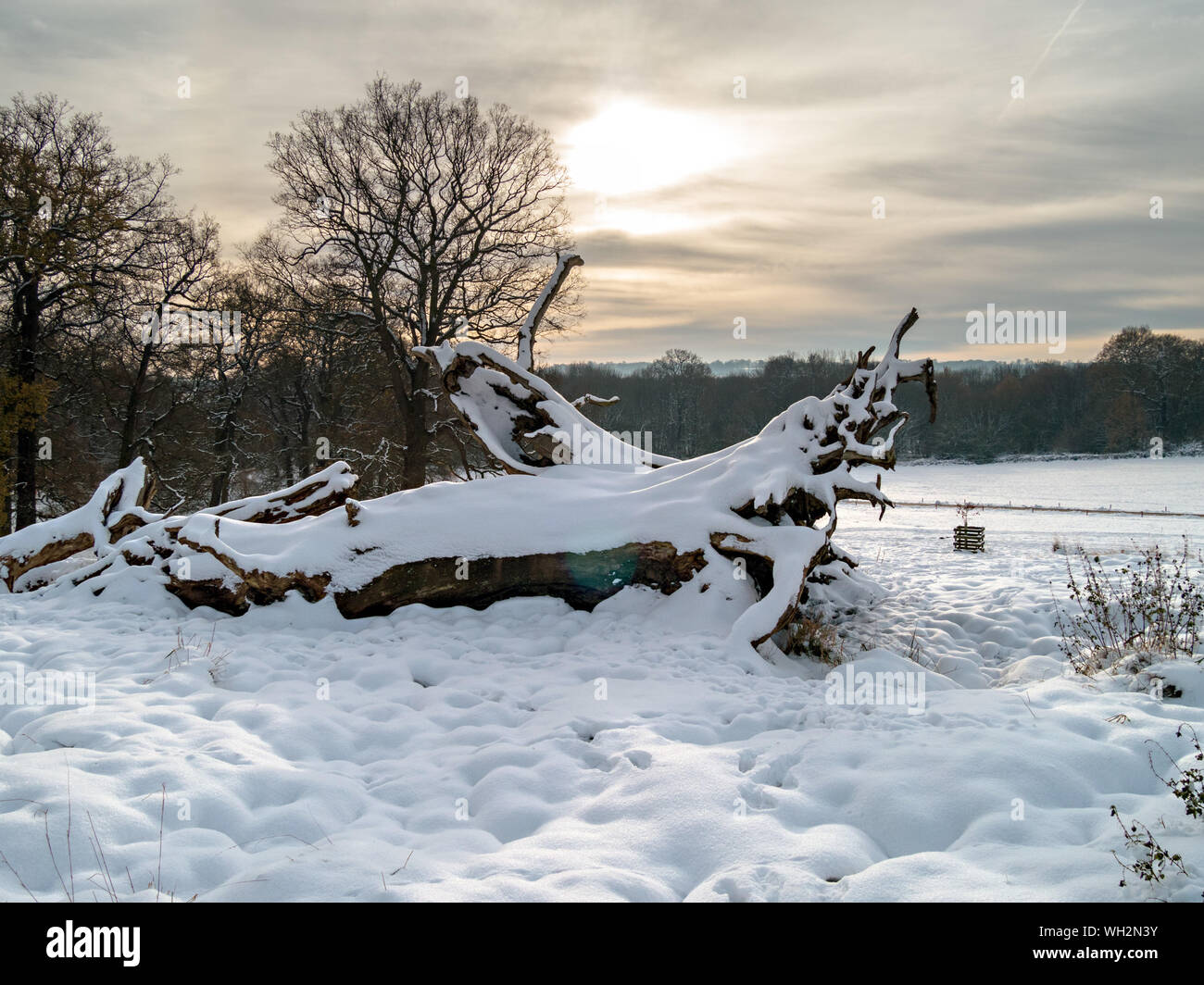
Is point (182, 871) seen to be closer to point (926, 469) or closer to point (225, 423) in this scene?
point (225, 423)

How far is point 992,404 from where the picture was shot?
8244cm

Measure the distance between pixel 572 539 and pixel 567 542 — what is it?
7 centimetres

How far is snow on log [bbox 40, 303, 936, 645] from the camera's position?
6789 mm

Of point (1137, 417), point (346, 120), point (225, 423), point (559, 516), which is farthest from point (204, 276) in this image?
point (1137, 417)

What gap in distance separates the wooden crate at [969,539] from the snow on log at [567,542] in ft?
31.2

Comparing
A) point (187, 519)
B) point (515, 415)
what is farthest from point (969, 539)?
point (187, 519)

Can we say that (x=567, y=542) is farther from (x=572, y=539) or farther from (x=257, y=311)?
(x=257, y=311)

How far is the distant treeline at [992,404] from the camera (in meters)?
68.9

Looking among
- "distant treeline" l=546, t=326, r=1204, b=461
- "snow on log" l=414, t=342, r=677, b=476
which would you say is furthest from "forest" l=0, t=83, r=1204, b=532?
"distant treeline" l=546, t=326, r=1204, b=461

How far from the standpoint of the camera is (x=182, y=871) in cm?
251

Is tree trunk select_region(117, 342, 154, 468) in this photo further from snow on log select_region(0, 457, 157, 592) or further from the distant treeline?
the distant treeline

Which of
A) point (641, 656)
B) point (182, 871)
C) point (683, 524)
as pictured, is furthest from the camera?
point (683, 524)

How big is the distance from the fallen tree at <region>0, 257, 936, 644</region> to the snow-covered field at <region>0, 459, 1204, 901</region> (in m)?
0.47
